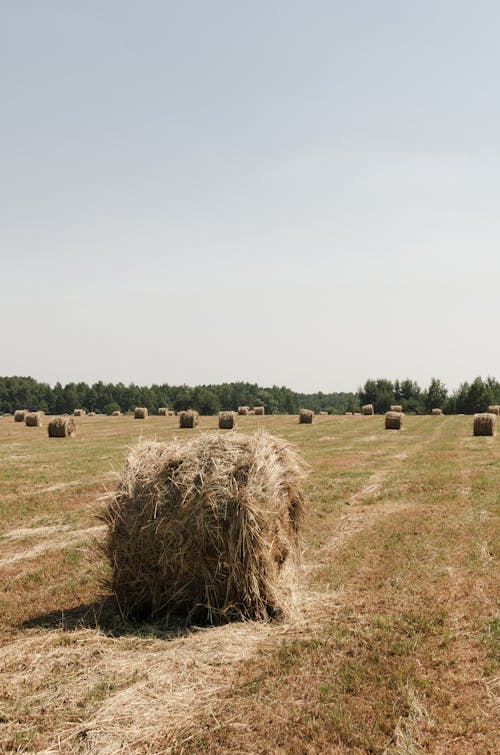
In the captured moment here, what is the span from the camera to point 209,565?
740 cm

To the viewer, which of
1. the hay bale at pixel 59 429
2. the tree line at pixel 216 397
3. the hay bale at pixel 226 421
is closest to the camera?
the hay bale at pixel 59 429

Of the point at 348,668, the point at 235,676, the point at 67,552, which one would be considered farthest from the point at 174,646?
the point at 67,552

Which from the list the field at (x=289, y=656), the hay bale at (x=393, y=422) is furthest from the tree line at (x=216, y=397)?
the field at (x=289, y=656)

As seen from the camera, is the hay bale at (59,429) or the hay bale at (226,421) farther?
the hay bale at (226,421)

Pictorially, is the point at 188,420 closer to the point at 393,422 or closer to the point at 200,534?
the point at 393,422

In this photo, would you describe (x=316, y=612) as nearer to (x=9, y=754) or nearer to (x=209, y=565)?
(x=209, y=565)

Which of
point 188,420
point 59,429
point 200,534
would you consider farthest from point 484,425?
point 200,534

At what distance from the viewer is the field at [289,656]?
4.91m

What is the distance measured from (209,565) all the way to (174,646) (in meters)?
1.09

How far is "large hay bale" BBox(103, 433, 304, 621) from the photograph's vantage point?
288 inches

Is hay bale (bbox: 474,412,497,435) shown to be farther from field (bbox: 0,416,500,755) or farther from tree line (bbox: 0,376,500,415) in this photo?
tree line (bbox: 0,376,500,415)

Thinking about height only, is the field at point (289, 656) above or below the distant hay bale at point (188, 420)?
below

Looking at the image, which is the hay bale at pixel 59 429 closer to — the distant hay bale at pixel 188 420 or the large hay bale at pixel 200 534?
the distant hay bale at pixel 188 420

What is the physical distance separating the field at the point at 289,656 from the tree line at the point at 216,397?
257 ft
